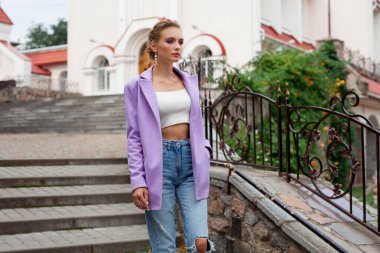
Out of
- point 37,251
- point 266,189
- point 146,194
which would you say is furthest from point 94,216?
point 146,194

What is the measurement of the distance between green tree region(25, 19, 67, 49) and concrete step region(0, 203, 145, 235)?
52358 mm

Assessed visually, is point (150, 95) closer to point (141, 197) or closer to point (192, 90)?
point (192, 90)

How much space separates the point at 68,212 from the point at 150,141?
3.36 metres

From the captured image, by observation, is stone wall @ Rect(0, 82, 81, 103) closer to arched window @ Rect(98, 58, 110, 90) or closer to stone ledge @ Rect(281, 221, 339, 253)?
arched window @ Rect(98, 58, 110, 90)

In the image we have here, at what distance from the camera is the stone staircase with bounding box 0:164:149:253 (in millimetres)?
5734

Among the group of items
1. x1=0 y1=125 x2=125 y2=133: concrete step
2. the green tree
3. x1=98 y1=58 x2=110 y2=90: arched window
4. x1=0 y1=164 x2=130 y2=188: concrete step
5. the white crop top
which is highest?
the green tree

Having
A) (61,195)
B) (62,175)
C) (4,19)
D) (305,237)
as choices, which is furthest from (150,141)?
(4,19)

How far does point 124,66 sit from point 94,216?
61.9ft

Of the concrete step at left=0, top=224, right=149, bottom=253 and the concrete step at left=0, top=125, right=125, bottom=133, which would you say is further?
the concrete step at left=0, top=125, right=125, bottom=133

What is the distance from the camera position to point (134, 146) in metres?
3.44

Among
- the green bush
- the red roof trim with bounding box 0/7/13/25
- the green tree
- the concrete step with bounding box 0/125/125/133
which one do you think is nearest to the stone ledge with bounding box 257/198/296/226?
the green bush

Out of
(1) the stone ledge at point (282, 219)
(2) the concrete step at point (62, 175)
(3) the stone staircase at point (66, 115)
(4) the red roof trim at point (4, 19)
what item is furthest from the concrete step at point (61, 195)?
(4) the red roof trim at point (4, 19)

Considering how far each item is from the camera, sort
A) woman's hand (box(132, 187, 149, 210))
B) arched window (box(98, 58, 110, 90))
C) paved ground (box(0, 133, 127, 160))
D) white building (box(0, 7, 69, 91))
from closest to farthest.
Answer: woman's hand (box(132, 187, 149, 210))
paved ground (box(0, 133, 127, 160))
arched window (box(98, 58, 110, 90))
white building (box(0, 7, 69, 91))

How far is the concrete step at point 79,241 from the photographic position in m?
5.46
